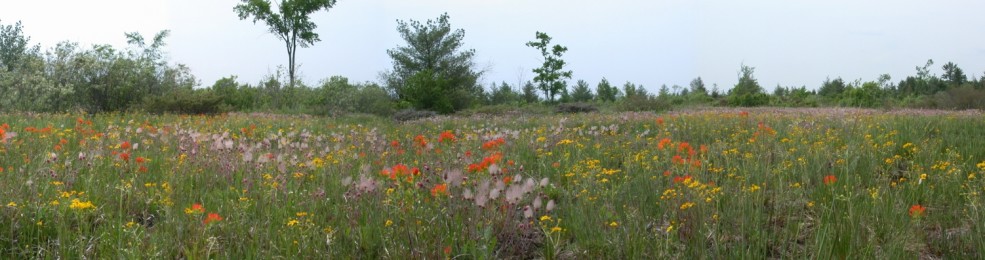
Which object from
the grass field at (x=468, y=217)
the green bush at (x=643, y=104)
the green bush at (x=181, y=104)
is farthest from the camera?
the green bush at (x=643, y=104)

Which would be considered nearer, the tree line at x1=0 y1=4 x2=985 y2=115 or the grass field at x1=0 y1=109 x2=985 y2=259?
the grass field at x1=0 y1=109 x2=985 y2=259

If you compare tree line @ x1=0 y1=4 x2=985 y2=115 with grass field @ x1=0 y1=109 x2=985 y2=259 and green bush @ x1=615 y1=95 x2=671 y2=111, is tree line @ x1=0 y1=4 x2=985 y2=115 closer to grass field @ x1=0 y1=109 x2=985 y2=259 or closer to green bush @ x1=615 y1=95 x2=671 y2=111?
green bush @ x1=615 y1=95 x2=671 y2=111

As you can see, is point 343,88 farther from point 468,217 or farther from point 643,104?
point 468,217

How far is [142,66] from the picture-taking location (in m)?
21.6

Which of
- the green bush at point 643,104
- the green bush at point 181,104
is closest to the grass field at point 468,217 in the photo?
the green bush at point 181,104

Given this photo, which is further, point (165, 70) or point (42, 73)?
point (165, 70)

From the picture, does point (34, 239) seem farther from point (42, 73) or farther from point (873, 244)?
point (42, 73)

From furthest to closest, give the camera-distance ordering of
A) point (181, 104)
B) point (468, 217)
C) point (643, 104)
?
1. point (643, 104)
2. point (181, 104)
3. point (468, 217)

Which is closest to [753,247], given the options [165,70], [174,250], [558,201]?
[558,201]

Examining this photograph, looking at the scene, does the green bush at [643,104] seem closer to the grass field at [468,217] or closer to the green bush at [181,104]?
the green bush at [181,104]

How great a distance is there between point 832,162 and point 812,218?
196cm

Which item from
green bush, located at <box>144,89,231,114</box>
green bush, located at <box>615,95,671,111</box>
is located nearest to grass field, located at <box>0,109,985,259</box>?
green bush, located at <box>144,89,231,114</box>

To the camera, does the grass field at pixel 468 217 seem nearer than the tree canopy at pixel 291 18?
Yes

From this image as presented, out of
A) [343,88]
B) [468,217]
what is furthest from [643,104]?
[468,217]
